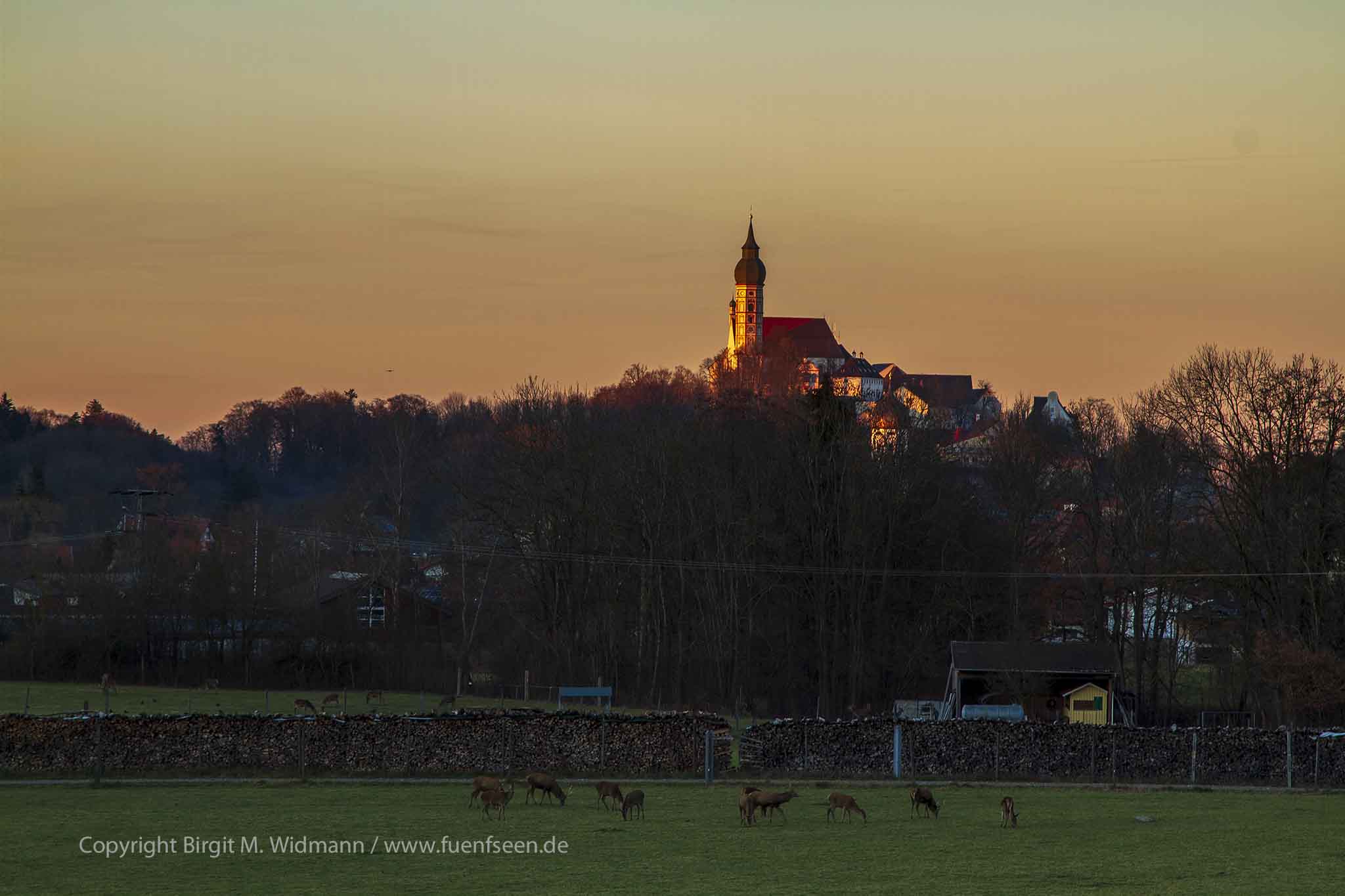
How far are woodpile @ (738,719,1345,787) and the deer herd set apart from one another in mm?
8598

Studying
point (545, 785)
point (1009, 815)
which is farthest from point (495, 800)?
point (1009, 815)

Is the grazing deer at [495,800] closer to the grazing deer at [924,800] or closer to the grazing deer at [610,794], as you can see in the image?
the grazing deer at [610,794]

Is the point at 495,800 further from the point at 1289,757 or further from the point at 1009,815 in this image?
the point at 1289,757

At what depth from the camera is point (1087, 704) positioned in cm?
5744

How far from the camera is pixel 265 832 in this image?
2736cm

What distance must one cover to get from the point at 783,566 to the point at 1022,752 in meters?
29.6

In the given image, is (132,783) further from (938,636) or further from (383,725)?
(938,636)

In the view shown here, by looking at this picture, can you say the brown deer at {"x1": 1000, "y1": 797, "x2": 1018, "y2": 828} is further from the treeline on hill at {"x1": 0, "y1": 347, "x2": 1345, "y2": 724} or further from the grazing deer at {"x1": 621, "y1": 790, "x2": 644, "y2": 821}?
the treeline on hill at {"x1": 0, "y1": 347, "x2": 1345, "y2": 724}

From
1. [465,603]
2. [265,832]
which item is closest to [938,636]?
[465,603]

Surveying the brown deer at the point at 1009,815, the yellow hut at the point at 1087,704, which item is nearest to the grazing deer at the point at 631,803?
the brown deer at the point at 1009,815

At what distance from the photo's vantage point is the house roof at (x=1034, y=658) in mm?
57344

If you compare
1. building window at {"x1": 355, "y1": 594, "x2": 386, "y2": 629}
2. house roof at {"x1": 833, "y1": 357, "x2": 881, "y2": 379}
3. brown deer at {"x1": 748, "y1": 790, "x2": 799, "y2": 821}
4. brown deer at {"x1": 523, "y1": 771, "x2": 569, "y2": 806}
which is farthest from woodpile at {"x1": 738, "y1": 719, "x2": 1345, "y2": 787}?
house roof at {"x1": 833, "y1": 357, "x2": 881, "y2": 379}

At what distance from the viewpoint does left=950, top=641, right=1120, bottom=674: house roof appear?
188 feet

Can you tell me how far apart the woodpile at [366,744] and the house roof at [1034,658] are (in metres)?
18.5
